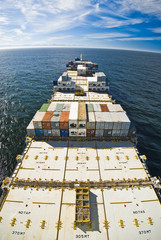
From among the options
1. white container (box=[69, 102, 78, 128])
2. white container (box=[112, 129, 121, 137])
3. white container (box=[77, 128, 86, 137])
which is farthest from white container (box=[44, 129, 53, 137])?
white container (box=[112, 129, 121, 137])

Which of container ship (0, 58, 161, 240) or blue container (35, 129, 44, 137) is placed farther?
blue container (35, 129, 44, 137)

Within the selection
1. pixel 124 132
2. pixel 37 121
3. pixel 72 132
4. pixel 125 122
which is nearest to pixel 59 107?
pixel 37 121

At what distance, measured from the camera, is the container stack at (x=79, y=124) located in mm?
32156

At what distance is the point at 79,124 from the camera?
106ft

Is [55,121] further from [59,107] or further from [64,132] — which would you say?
[59,107]

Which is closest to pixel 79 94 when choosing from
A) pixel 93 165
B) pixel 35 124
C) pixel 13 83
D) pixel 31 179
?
pixel 35 124

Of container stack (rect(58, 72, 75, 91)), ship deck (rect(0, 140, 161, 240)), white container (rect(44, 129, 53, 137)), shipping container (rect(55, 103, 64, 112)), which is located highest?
container stack (rect(58, 72, 75, 91))

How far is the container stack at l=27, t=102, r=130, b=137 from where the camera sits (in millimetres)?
32156

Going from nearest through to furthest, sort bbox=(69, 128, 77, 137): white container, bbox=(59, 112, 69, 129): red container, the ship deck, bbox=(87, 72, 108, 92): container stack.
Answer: the ship deck → bbox=(59, 112, 69, 129): red container → bbox=(69, 128, 77, 137): white container → bbox=(87, 72, 108, 92): container stack

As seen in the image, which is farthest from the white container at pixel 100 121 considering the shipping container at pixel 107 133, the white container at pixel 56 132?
the white container at pixel 56 132

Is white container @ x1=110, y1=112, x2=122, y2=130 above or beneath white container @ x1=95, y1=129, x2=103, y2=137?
above

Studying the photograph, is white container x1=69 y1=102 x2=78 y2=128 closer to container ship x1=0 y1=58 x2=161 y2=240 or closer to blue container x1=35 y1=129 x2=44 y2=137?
container ship x1=0 y1=58 x2=161 y2=240

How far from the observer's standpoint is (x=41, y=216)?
778 inches

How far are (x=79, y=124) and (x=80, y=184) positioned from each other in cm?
1474
